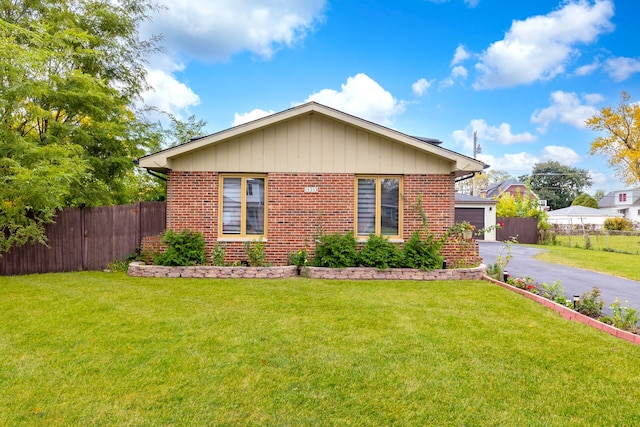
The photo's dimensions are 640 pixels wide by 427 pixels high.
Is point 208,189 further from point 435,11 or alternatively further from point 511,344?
point 435,11

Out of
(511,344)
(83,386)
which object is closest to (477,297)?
(511,344)

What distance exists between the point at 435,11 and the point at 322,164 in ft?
31.4

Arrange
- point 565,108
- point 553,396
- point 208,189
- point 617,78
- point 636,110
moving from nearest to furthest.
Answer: point 553,396 → point 208,189 → point 617,78 → point 636,110 → point 565,108

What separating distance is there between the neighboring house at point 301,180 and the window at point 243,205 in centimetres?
3

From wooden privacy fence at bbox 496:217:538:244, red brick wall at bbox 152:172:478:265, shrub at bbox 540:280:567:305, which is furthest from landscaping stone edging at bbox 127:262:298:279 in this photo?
wooden privacy fence at bbox 496:217:538:244

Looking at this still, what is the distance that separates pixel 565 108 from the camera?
28.2m

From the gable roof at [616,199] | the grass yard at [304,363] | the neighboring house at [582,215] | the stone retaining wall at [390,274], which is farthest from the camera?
the gable roof at [616,199]

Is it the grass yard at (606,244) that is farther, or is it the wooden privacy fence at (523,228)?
the wooden privacy fence at (523,228)

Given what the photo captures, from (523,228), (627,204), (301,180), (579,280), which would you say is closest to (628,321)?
(579,280)

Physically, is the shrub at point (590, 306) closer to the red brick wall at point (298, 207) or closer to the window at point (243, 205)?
the red brick wall at point (298, 207)

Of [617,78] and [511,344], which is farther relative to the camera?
[617,78]

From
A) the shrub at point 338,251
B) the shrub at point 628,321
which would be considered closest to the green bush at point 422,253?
the shrub at point 338,251

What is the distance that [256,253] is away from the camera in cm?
814

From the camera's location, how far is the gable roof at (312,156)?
800 centimetres
